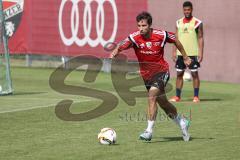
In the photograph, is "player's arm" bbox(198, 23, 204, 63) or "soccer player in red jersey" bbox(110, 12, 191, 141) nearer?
"soccer player in red jersey" bbox(110, 12, 191, 141)

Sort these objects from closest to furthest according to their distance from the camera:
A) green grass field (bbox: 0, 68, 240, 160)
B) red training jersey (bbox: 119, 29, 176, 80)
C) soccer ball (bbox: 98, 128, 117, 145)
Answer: green grass field (bbox: 0, 68, 240, 160) → soccer ball (bbox: 98, 128, 117, 145) → red training jersey (bbox: 119, 29, 176, 80)

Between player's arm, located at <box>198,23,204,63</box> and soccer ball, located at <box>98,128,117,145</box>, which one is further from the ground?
player's arm, located at <box>198,23,204,63</box>

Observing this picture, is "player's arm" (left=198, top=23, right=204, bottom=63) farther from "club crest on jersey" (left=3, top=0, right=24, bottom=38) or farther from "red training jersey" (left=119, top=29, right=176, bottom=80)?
"club crest on jersey" (left=3, top=0, right=24, bottom=38)

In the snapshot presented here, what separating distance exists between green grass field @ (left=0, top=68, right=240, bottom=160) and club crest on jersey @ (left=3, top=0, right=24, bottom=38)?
28.9ft

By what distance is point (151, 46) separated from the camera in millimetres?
12922

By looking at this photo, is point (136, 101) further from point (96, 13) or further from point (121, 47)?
point (96, 13)

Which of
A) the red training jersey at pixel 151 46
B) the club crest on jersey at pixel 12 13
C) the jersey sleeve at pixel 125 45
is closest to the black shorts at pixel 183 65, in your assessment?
the red training jersey at pixel 151 46

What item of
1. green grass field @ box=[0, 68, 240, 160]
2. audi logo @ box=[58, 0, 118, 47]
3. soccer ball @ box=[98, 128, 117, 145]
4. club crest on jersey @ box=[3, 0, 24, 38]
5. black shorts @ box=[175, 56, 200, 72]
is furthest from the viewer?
club crest on jersey @ box=[3, 0, 24, 38]

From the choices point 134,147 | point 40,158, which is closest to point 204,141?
point 134,147

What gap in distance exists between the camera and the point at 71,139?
12875 millimetres

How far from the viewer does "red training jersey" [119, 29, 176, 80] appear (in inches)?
508

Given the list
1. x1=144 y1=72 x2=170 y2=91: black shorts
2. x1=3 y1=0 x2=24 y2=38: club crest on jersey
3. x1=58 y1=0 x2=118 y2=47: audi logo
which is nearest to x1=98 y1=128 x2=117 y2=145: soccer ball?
x1=144 y1=72 x2=170 y2=91: black shorts

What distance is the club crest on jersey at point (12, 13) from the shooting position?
1185 inches

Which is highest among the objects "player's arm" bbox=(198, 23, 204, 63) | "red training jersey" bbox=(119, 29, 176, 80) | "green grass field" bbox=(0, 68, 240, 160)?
"red training jersey" bbox=(119, 29, 176, 80)
